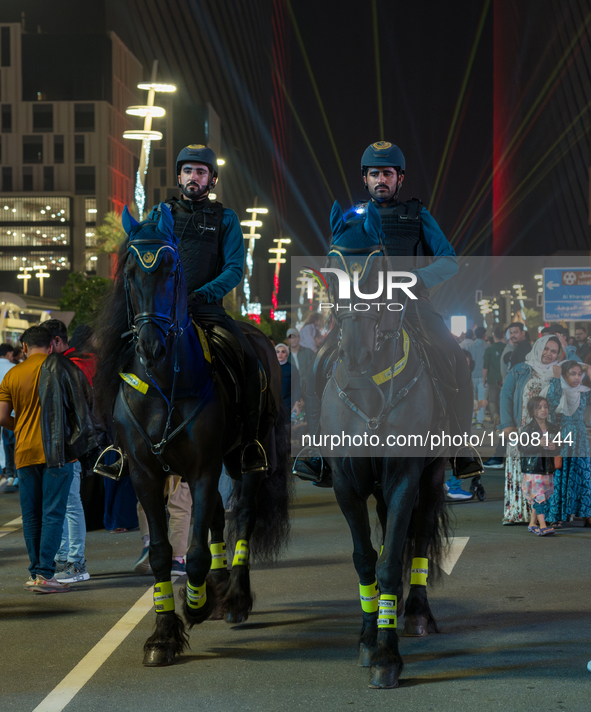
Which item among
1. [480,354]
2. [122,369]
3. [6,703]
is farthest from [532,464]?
[480,354]

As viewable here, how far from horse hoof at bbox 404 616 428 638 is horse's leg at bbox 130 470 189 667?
1.52 metres

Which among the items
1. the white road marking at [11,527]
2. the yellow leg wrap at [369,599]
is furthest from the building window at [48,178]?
the yellow leg wrap at [369,599]

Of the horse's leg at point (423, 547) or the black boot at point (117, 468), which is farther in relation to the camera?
the horse's leg at point (423, 547)

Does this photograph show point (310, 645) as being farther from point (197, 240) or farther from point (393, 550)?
point (197, 240)

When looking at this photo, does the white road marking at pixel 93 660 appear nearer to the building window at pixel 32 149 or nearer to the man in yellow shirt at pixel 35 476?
the man in yellow shirt at pixel 35 476

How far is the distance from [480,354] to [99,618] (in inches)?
643

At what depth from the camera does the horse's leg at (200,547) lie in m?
6.41

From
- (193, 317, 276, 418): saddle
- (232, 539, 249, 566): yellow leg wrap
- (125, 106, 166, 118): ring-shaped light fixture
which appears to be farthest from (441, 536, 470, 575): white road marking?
(125, 106, 166, 118): ring-shaped light fixture

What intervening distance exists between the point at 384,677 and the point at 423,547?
147 centimetres

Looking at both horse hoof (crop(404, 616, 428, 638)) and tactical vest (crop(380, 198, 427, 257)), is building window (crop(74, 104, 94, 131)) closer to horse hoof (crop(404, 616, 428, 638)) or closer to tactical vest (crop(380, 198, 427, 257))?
tactical vest (crop(380, 198, 427, 257))

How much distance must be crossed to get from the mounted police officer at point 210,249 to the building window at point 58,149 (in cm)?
10877

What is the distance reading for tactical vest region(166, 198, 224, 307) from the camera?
7.38 metres

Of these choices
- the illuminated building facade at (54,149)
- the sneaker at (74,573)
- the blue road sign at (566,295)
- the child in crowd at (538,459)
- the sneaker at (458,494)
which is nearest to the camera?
the sneaker at (74,573)

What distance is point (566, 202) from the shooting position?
122m
